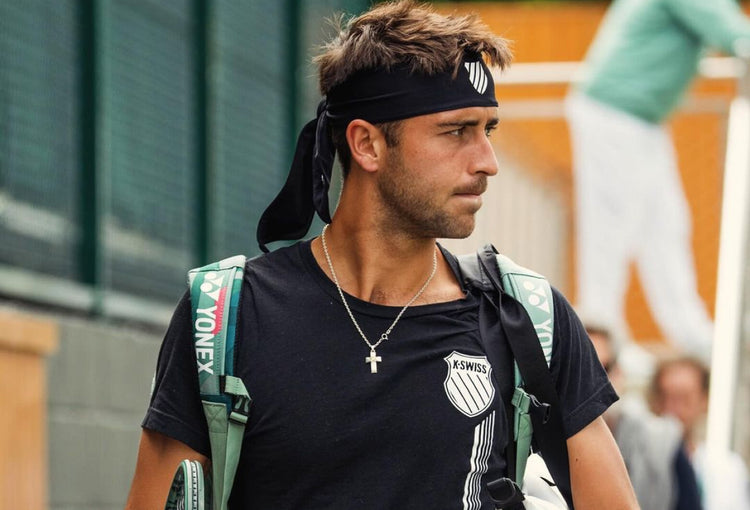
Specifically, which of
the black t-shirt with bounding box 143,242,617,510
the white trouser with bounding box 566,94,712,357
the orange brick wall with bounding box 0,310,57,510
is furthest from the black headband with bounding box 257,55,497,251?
the white trouser with bounding box 566,94,712,357

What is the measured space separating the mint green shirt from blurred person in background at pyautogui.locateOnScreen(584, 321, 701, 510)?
10.2ft

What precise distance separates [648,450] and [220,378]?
394 centimetres

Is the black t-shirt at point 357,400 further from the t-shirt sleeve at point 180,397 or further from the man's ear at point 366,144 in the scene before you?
the man's ear at point 366,144

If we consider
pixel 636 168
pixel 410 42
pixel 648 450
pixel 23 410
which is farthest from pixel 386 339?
pixel 636 168

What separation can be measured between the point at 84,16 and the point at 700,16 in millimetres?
3881

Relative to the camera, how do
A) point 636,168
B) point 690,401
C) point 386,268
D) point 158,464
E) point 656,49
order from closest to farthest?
point 158,464 → point 386,268 → point 690,401 → point 656,49 → point 636,168

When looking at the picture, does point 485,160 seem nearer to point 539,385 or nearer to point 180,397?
point 539,385

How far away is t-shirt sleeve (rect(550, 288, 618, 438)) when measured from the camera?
14.1ft

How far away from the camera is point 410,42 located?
4.36m

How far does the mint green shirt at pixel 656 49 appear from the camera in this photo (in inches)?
421

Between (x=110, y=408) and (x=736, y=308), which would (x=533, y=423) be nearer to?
(x=110, y=408)

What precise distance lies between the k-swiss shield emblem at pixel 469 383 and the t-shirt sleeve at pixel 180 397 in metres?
0.57

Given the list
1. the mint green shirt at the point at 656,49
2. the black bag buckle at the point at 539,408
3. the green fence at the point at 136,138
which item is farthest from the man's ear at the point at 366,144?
the mint green shirt at the point at 656,49

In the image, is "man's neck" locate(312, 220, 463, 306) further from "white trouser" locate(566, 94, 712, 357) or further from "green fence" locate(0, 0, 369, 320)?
"white trouser" locate(566, 94, 712, 357)
